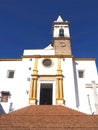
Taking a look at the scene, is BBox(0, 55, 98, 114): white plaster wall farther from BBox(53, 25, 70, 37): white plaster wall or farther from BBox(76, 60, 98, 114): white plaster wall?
BBox(53, 25, 70, 37): white plaster wall

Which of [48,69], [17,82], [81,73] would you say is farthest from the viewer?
[81,73]

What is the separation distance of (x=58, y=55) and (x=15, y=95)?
24.9 feet

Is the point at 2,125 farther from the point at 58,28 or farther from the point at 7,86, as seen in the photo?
the point at 58,28

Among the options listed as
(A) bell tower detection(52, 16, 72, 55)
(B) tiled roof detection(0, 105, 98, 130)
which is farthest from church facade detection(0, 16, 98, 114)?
(B) tiled roof detection(0, 105, 98, 130)

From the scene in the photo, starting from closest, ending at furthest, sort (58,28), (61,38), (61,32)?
(61,38), (61,32), (58,28)

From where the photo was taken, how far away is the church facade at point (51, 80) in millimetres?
20156

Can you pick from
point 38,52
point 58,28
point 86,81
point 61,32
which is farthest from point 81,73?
point 58,28

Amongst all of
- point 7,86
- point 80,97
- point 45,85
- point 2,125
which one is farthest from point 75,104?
point 2,125

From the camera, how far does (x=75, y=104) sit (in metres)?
19.8

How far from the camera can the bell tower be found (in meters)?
24.9

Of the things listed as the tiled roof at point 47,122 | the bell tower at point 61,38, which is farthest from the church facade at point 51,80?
the tiled roof at point 47,122

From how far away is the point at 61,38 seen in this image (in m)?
26.4

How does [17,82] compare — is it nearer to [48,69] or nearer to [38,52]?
[48,69]

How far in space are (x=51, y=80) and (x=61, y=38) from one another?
7.53 m
